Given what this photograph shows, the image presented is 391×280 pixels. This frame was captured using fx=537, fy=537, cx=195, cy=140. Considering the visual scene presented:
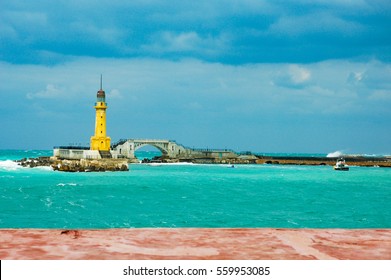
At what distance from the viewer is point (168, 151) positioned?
80.2 metres

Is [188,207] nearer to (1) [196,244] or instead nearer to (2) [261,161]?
(1) [196,244]

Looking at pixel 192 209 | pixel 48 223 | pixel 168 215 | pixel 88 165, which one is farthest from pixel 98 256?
pixel 88 165

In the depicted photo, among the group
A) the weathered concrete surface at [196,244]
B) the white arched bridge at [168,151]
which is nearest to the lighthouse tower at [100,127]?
the white arched bridge at [168,151]

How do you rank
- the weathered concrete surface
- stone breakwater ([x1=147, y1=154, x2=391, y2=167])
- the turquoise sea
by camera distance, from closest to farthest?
the weathered concrete surface, the turquoise sea, stone breakwater ([x1=147, y1=154, x2=391, y2=167])

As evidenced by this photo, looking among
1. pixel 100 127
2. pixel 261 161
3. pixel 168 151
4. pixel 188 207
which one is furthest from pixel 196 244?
pixel 261 161

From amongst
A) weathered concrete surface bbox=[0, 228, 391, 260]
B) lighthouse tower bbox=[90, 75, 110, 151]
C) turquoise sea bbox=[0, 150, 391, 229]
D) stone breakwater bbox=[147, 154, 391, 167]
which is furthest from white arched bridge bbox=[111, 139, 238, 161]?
weathered concrete surface bbox=[0, 228, 391, 260]

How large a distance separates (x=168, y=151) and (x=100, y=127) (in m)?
19.3

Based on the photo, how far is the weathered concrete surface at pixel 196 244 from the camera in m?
1.85

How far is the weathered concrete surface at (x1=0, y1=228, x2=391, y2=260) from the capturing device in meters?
1.85

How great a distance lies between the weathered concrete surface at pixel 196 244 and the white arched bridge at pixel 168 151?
65.3 m

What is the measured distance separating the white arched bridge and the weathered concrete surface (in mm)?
65252

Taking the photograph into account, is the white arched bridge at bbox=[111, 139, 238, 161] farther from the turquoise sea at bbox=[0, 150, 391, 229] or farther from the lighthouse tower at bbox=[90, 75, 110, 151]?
the turquoise sea at bbox=[0, 150, 391, 229]

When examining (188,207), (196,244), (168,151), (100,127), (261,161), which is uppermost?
(100,127)
